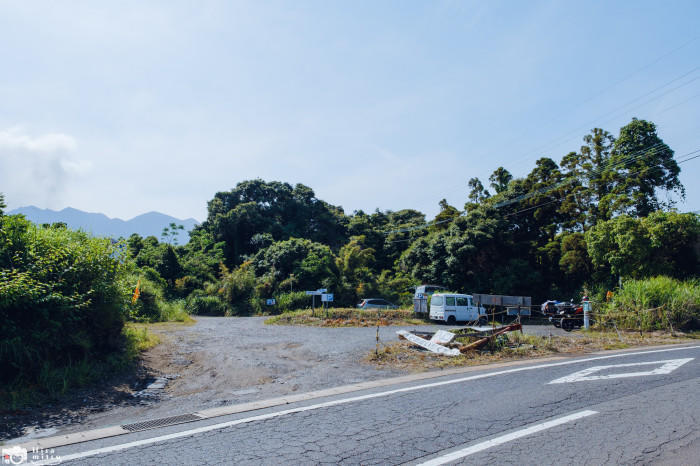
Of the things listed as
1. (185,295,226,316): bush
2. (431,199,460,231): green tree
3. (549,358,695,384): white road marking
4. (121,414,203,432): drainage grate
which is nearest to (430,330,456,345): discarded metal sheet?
(549,358,695,384): white road marking

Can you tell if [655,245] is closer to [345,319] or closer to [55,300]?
[345,319]

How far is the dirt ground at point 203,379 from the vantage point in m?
6.32

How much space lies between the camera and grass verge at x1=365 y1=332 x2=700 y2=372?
10266mm

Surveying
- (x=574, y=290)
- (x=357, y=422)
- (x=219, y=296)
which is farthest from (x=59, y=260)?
(x=574, y=290)

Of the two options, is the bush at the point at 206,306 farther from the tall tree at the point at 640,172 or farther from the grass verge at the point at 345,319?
the tall tree at the point at 640,172

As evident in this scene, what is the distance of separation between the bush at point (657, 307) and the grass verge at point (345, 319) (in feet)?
32.5

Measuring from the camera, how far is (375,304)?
2794 centimetres

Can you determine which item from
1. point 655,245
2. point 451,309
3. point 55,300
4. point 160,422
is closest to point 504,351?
point 160,422

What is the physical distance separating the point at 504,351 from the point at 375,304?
16.7 metres

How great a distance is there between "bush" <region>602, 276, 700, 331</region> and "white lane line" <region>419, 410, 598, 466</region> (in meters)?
13.3

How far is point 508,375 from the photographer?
27.2 feet

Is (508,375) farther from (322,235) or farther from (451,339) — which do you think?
(322,235)

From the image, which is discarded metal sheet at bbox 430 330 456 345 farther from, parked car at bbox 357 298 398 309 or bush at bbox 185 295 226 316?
bush at bbox 185 295 226 316

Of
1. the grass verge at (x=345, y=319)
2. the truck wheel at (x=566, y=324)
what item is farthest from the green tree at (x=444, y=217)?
the truck wheel at (x=566, y=324)
